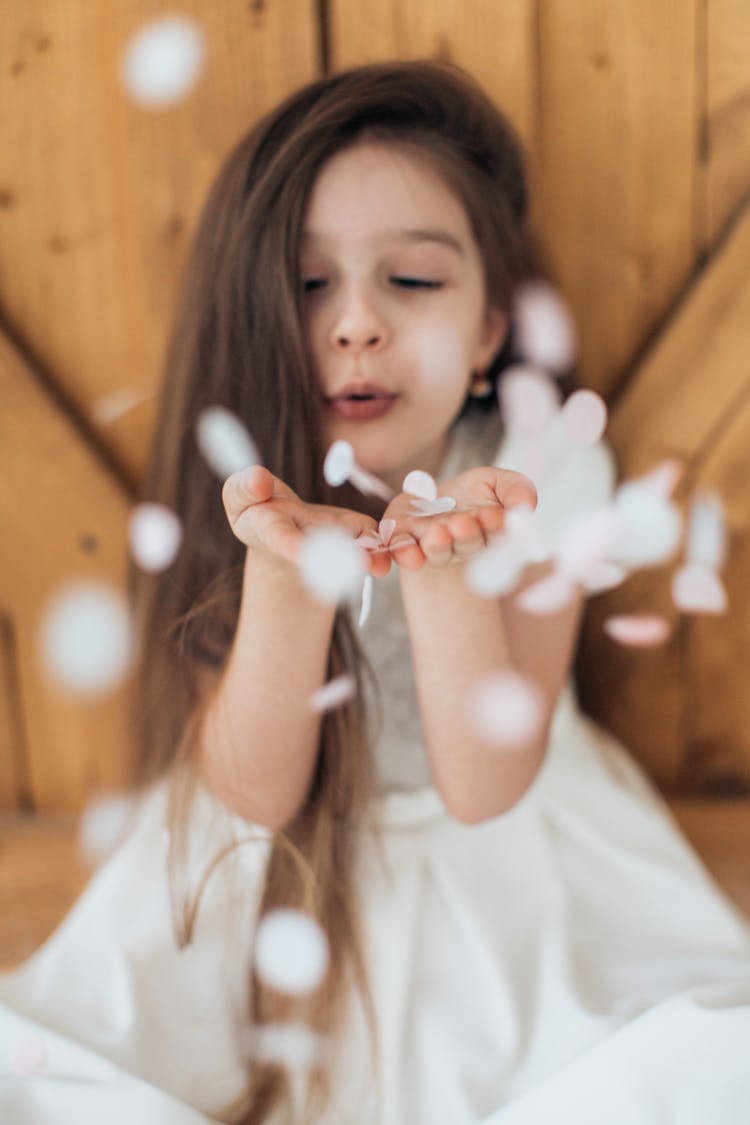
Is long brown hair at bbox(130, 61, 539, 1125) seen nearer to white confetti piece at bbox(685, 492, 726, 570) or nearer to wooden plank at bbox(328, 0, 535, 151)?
wooden plank at bbox(328, 0, 535, 151)

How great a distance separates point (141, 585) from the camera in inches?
40.8

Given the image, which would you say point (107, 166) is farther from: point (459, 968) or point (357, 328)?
point (459, 968)

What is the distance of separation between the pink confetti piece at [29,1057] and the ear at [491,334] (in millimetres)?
656

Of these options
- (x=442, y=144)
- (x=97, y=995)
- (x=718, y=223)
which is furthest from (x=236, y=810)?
(x=718, y=223)

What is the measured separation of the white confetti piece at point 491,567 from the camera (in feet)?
2.32

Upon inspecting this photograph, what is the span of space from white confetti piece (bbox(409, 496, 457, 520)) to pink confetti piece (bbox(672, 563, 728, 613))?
0.47 meters

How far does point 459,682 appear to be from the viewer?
31.4 inches

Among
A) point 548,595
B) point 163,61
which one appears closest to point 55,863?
point 548,595

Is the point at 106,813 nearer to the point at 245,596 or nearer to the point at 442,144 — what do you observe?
the point at 245,596

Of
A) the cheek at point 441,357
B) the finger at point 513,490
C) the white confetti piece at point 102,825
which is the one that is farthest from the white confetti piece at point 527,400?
the white confetti piece at point 102,825

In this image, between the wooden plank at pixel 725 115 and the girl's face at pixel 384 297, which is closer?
the girl's face at pixel 384 297

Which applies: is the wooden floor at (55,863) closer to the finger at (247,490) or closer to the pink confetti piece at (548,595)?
the pink confetti piece at (548,595)

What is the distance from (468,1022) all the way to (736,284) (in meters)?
0.71

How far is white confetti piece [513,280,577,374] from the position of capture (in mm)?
1005
